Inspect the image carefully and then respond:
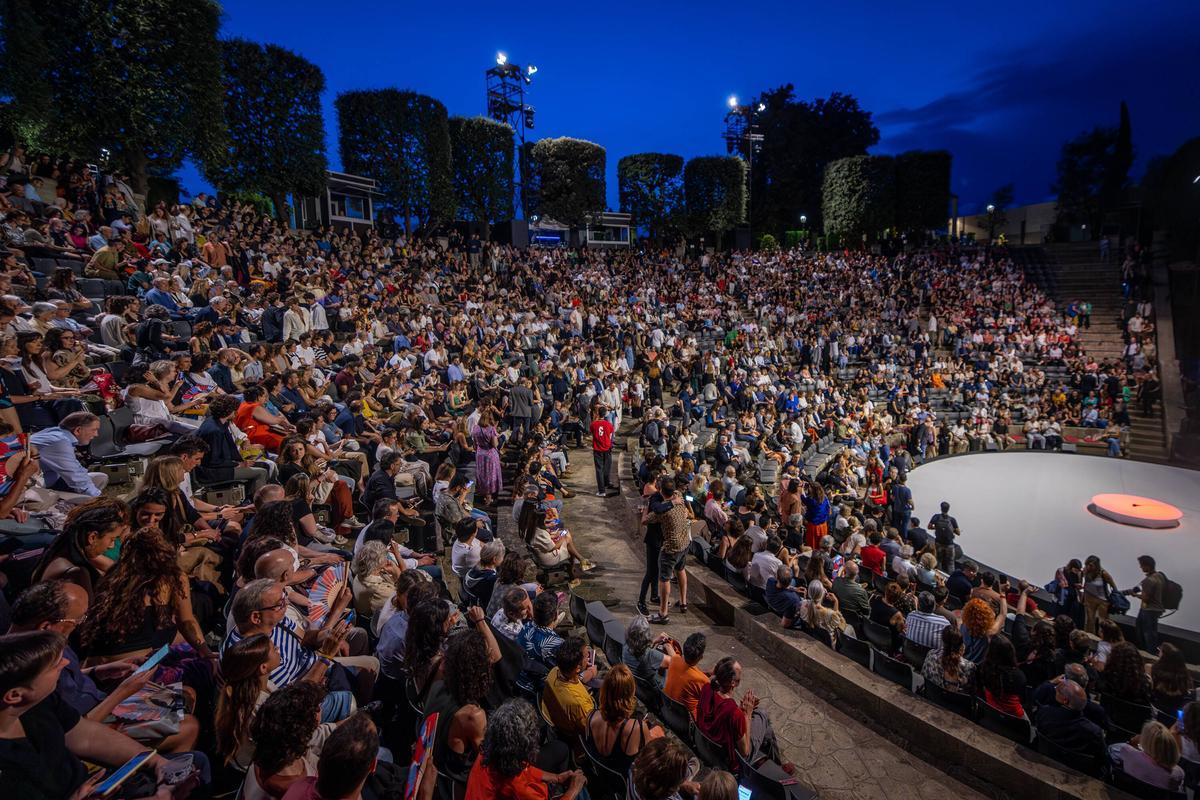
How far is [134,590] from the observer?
296 centimetres

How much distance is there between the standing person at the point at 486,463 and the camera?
8.30 metres

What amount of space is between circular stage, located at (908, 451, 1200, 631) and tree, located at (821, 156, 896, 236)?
81.8ft

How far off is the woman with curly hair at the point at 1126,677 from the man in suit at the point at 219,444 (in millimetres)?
7559

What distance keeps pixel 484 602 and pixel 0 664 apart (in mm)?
3292

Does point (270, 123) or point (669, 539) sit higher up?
point (270, 123)

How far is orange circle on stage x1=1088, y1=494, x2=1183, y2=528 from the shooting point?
11.1 metres

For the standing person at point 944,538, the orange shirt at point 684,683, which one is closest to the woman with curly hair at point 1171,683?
the orange shirt at point 684,683

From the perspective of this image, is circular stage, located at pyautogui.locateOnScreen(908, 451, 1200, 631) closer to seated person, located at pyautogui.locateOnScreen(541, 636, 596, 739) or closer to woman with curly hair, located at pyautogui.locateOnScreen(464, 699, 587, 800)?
seated person, located at pyautogui.locateOnScreen(541, 636, 596, 739)

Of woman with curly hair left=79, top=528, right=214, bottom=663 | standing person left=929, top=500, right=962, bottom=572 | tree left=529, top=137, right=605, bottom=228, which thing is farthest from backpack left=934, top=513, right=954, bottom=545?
tree left=529, top=137, right=605, bottom=228

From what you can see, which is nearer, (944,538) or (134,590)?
(134,590)

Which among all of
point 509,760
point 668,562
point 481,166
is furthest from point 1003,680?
point 481,166

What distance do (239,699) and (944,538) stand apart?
9866 mm

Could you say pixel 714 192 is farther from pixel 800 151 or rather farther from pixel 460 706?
pixel 460 706

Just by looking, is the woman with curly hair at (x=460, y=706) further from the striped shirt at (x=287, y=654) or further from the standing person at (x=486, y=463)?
the standing person at (x=486, y=463)
